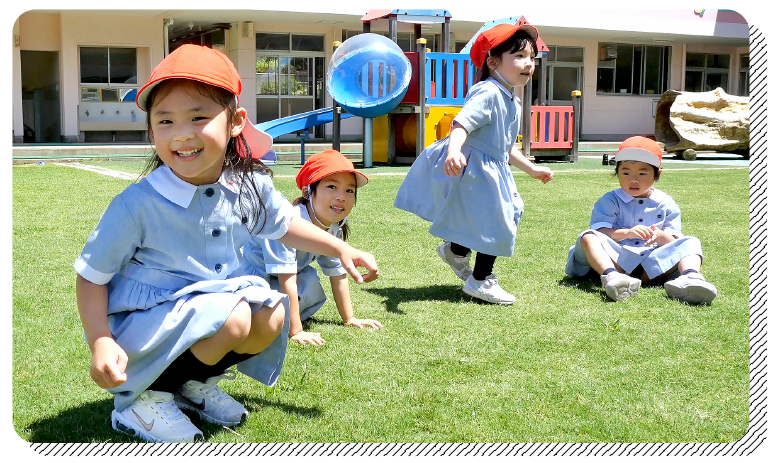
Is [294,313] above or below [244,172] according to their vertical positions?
below

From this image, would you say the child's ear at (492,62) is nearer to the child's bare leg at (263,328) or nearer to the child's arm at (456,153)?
the child's arm at (456,153)

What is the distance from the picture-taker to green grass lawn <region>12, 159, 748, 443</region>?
2336mm

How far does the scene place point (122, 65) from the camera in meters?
19.5

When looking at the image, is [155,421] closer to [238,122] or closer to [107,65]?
[238,122]

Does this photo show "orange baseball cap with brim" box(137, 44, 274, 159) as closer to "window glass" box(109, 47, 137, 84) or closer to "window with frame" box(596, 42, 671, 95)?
"window glass" box(109, 47, 137, 84)

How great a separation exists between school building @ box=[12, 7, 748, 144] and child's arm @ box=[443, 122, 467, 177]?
12979mm

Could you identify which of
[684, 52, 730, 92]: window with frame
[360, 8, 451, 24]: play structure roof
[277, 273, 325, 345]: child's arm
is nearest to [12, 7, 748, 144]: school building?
[684, 52, 730, 92]: window with frame

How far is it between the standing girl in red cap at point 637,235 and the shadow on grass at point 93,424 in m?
2.21

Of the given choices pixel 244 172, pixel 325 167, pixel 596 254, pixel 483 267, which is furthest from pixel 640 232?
pixel 244 172

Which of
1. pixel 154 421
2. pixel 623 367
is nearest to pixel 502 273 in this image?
pixel 623 367

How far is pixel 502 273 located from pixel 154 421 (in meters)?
2.79

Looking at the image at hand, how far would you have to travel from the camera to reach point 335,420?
238 cm

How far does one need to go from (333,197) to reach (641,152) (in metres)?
1.84

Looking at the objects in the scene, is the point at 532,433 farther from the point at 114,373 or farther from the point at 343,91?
the point at 343,91
